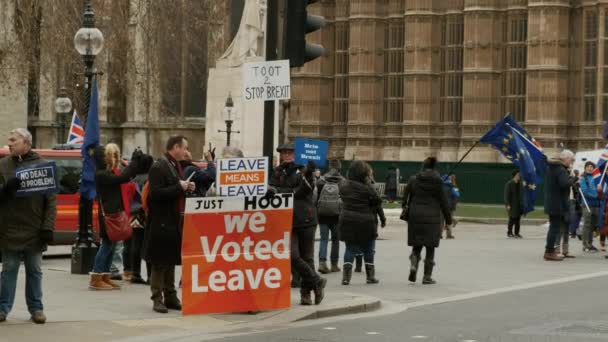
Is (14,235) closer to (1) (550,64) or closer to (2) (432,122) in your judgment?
(1) (550,64)

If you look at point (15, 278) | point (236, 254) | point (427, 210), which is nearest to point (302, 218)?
point (236, 254)

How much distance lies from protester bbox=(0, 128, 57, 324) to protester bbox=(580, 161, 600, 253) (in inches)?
566

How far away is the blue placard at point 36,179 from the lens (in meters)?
12.7

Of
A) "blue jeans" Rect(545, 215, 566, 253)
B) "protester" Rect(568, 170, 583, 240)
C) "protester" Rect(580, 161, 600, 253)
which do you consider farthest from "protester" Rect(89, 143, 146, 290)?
"protester" Rect(568, 170, 583, 240)

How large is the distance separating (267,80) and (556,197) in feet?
30.7

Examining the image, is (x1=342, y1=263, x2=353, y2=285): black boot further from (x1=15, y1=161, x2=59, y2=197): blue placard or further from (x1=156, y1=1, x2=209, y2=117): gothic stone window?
(x1=156, y1=1, x2=209, y2=117): gothic stone window

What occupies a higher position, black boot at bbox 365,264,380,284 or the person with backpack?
the person with backpack

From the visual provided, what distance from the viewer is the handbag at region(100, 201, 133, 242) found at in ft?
53.4

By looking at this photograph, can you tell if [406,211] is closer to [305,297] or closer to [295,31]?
[305,297]

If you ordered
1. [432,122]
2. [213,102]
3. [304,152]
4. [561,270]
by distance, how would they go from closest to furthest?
[561,270] → [304,152] → [213,102] → [432,122]

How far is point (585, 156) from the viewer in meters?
41.1

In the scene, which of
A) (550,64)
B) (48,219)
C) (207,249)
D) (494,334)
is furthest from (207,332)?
(550,64)

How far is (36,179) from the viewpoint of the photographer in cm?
1277

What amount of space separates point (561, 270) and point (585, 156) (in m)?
20.6
